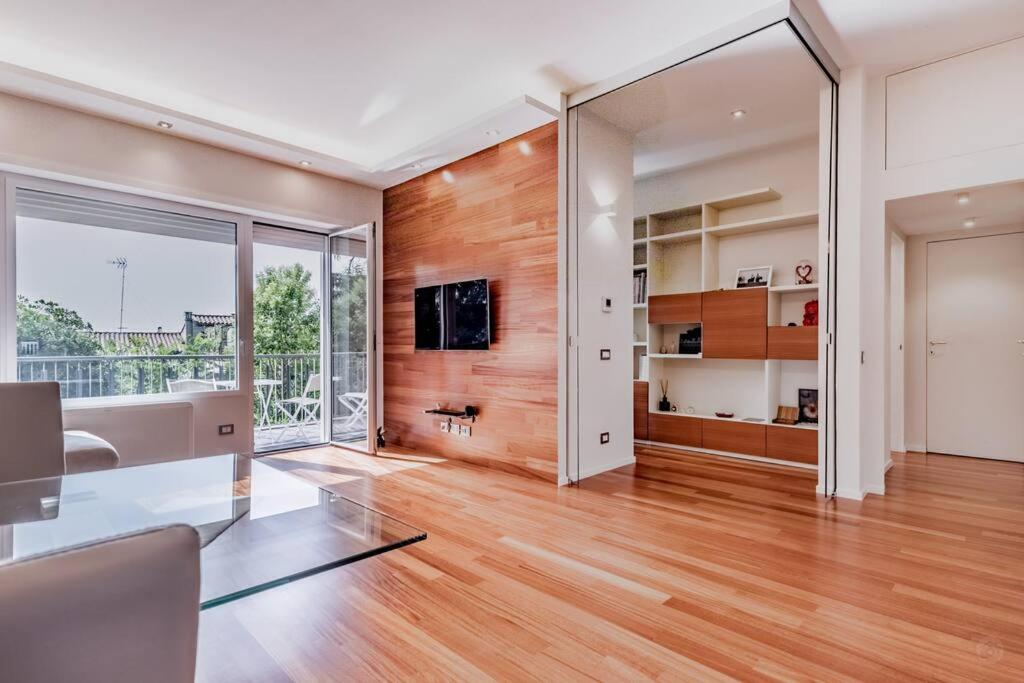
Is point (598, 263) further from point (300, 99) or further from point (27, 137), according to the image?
point (27, 137)

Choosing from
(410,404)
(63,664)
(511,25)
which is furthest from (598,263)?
(63,664)

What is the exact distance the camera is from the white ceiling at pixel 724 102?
3.22 meters

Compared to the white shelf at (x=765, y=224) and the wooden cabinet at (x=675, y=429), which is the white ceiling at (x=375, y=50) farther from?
the wooden cabinet at (x=675, y=429)

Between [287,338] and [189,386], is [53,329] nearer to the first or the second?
[189,386]

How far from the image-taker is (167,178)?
13.3 ft

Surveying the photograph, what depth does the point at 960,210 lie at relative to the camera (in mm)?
3898

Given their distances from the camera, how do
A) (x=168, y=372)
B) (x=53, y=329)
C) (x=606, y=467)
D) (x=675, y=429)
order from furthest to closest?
(x=675, y=429), (x=168, y=372), (x=606, y=467), (x=53, y=329)

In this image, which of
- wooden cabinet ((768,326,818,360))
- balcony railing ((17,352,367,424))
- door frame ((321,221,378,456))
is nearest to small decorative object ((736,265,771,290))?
wooden cabinet ((768,326,818,360))

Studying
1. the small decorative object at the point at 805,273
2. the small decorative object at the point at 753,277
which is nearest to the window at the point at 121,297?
the small decorative object at the point at 753,277

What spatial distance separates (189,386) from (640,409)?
408cm

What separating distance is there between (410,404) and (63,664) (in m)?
4.79

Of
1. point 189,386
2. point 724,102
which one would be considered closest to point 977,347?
point 724,102

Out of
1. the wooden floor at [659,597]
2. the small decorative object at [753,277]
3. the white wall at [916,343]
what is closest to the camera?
the wooden floor at [659,597]

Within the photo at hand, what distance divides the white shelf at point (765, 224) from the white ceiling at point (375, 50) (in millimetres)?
1241
